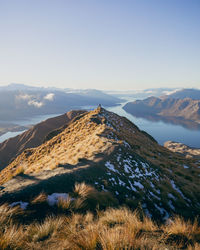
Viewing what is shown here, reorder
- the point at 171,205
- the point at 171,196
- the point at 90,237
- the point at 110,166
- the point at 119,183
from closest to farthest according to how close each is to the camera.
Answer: the point at 90,237 → the point at 171,205 → the point at 119,183 → the point at 171,196 → the point at 110,166

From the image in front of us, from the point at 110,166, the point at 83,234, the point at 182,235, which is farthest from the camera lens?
the point at 110,166

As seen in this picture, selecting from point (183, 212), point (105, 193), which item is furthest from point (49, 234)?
point (183, 212)

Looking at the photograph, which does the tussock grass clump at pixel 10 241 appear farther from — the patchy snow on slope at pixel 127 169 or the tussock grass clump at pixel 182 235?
the patchy snow on slope at pixel 127 169

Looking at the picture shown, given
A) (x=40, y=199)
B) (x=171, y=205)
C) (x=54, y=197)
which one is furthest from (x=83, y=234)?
(x=171, y=205)

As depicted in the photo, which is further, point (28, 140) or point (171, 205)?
point (28, 140)

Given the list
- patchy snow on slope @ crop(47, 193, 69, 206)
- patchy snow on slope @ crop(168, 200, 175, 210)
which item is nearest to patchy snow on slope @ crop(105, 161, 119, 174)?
patchy snow on slope @ crop(168, 200, 175, 210)

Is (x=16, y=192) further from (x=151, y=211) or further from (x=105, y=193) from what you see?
(x=151, y=211)

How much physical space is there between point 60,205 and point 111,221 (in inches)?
87.8

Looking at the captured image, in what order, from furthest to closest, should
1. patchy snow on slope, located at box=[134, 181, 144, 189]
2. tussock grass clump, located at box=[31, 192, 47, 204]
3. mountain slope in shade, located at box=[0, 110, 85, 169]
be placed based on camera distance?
mountain slope in shade, located at box=[0, 110, 85, 169] < patchy snow on slope, located at box=[134, 181, 144, 189] < tussock grass clump, located at box=[31, 192, 47, 204]

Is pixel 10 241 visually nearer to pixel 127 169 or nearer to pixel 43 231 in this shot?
pixel 43 231

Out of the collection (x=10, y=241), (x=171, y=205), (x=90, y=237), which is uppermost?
(x=10, y=241)

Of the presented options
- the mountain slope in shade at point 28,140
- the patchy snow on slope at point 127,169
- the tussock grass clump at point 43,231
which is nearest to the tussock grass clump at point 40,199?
the tussock grass clump at point 43,231

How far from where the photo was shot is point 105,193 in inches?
323

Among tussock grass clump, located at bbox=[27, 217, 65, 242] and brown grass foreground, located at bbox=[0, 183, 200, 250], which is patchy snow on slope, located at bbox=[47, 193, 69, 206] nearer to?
brown grass foreground, located at bbox=[0, 183, 200, 250]
